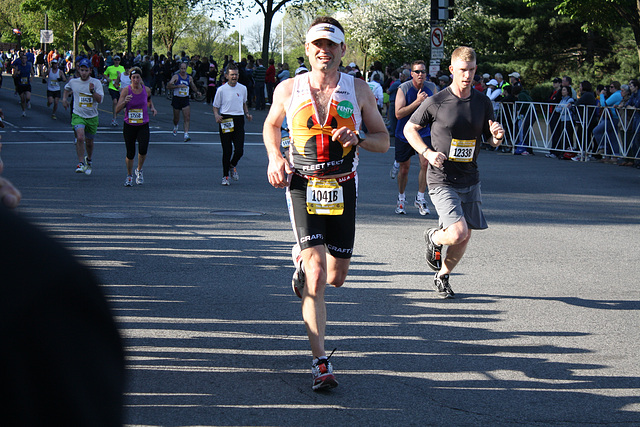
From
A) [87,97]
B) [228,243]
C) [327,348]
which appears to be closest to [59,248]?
[327,348]

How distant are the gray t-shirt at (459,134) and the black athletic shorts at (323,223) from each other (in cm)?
223

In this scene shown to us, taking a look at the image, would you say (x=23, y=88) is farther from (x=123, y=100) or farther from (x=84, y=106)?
(x=123, y=100)

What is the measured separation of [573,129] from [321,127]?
1611 centimetres

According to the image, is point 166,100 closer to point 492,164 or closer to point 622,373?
point 492,164

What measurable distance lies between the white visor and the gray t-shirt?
8.05 ft

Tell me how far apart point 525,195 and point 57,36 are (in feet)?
288

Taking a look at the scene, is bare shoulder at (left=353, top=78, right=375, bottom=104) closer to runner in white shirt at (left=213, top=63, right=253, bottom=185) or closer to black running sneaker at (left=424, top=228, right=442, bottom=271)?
black running sneaker at (left=424, top=228, right=442, bottom=271)

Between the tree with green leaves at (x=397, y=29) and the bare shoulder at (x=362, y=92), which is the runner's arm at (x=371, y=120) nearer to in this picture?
the bare shoulder at (x=362, y=92)

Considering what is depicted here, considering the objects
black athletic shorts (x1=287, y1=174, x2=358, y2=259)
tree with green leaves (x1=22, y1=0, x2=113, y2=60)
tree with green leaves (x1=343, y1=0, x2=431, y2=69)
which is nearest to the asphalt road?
black athletic shorts (x1=287, y1=174, x2=358, y2=259)

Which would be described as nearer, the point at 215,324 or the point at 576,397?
the point at 576,397

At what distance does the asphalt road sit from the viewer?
→ 457cm

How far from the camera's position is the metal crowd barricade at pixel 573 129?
1825 cm

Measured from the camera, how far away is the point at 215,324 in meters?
6.08

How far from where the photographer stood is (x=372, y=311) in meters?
6.59
